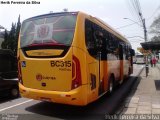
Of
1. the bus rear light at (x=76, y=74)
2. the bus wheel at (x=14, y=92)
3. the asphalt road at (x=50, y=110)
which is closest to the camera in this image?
the bus rear light at (x=76, y=74)

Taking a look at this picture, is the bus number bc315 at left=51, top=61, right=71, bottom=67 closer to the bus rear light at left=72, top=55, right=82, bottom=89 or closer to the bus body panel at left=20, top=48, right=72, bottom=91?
the bus body panel at left=20, top=48, right=72, bottom=91

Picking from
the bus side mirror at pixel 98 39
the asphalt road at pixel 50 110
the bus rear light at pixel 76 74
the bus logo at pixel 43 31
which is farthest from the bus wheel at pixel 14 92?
the bus rear light at pixel 76 74

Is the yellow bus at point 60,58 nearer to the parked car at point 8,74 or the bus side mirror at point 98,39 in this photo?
the bus side mirror at point 98,39

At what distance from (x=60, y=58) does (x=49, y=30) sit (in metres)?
1.06

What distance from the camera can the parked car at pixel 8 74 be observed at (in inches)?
433

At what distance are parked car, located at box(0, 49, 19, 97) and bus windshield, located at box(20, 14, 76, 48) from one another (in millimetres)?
2935

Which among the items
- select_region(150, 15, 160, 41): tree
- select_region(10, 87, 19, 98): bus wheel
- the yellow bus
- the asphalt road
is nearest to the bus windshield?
the yellow bus

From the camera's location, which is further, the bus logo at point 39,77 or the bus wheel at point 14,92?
the bus wheel at point 14,92

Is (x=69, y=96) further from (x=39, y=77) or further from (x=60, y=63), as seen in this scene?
(x=39, y=77)

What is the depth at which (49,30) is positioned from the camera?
8.28 metres

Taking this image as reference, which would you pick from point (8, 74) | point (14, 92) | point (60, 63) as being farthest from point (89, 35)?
point (14, 92)

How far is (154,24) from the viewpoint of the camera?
61062mm

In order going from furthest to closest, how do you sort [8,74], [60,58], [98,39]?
[8,74] → [98,39] → [60,58]

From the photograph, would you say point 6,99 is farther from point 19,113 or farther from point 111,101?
point 111,101
